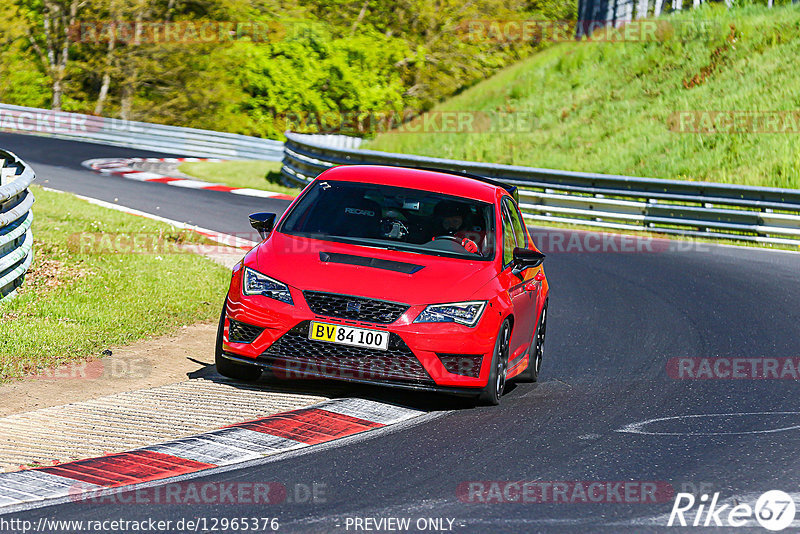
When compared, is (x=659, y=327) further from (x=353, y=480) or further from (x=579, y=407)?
(x=353, y=480)

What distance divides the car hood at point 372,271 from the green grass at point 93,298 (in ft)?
6.41

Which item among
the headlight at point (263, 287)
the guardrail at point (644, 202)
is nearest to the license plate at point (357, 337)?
the headlight at point (263, 287)

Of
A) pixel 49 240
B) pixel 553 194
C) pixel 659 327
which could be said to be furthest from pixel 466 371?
pixel 553 194

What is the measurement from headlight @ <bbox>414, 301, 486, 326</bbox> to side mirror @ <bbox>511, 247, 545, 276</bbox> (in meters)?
0.89

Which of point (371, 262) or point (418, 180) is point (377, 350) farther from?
point (418, 180)

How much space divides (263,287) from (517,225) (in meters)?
2.71

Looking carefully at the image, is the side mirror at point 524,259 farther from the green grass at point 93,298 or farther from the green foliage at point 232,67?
→ the green foliage at point 232,67

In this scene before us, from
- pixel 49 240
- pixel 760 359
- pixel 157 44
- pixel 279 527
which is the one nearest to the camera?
pixel 279 527

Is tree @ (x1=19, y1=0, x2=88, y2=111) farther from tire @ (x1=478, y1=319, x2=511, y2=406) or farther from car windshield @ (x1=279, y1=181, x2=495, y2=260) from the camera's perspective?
tire @ (x1=478, y1=319, x2=511, y2=406)

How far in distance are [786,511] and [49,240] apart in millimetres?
10371

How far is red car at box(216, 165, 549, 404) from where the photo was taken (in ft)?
24.7

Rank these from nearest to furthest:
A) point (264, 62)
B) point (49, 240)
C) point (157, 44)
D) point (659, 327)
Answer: point (659, 327), point (49, 240), point (157, 44), point (264, 62)

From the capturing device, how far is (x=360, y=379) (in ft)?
24.9
